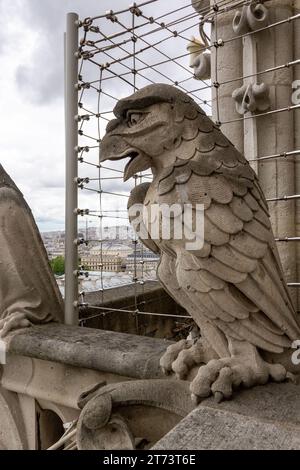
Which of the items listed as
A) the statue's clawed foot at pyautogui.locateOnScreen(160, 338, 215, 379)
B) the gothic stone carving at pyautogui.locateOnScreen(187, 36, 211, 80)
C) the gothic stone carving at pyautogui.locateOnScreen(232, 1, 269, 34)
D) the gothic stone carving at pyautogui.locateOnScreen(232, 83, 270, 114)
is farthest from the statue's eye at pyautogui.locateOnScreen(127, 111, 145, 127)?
the gothic stone carving at pyautogui.locateOnScreen(187, 36, 211, 80)

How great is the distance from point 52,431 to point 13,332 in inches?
20.0

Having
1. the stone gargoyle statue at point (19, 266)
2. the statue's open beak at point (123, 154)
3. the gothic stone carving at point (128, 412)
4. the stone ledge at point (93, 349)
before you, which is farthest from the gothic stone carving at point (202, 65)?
the gothic stone carving at point (128, 412)

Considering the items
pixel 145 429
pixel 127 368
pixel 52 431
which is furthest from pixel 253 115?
pixel 52 431

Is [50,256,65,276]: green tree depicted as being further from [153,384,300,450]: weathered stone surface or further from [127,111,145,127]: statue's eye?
[153,384,300,450]: weathered stone surface

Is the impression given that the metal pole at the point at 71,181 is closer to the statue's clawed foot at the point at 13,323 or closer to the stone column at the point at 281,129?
the statue's clawed foot at the point at 13,323

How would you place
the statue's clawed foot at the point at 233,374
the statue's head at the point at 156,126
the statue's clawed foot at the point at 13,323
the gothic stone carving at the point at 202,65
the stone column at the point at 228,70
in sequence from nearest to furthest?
the statue's clawed foot at the point at 233,374 → the statue's head at the point at 156,126 → the statue's clawed foot at the point at 13,323 → the stone column at the point at 228,70 → the gothic stone carving at the point at 202,65

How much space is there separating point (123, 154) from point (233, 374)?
0.66 metres

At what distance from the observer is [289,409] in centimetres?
89

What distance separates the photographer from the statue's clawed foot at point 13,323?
65.1 inches

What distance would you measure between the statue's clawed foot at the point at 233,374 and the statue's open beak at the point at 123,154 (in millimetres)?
569

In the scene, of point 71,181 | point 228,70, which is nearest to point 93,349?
point 71,181

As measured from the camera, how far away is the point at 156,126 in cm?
108

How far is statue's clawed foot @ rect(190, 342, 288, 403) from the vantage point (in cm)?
96

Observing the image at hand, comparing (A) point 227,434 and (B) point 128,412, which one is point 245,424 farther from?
(B) point 128,412
